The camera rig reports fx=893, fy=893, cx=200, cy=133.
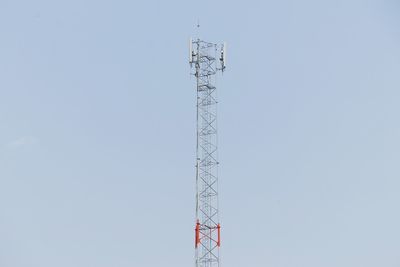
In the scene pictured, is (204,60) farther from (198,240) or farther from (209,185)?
(198,240)

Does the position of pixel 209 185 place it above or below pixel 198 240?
above

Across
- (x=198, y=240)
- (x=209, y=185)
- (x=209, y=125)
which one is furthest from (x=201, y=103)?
(x=198, y=240)

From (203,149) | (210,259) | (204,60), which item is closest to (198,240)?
(210,259)

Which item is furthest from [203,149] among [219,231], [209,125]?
[219,231]

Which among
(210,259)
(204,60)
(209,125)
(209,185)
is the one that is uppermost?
(204,60)

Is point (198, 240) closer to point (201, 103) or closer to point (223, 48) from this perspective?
point (201, 103)

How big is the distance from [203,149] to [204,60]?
710 cm

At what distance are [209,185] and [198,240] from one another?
4319mm

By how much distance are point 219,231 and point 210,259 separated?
85.6 inches

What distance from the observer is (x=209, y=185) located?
67750 millimetres

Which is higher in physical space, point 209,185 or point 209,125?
point 209,125

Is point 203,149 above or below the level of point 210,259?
above

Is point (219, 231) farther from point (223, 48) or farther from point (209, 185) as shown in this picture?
point (223, 48)

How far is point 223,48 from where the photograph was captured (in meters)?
69.6
